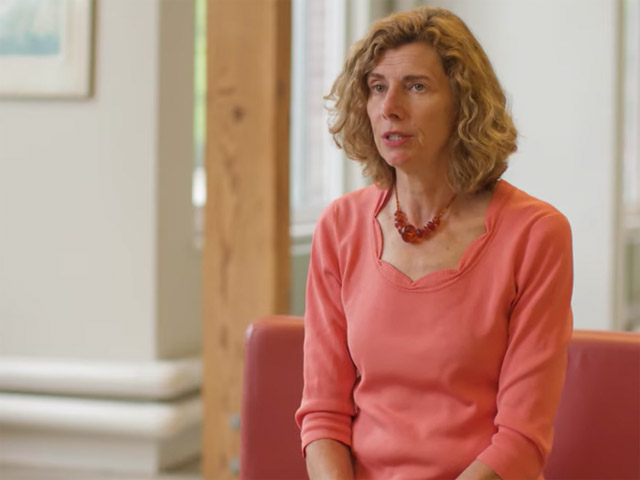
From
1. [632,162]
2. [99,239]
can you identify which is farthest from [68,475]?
[632,162]

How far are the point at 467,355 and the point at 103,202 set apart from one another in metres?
1.76

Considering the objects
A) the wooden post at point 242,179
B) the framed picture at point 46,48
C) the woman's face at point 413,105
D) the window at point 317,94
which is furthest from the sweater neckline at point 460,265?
the window at point 317,94

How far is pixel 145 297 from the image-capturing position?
112 inches

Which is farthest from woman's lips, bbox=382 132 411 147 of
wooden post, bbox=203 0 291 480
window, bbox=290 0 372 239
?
window, bbox=290 0 372 239

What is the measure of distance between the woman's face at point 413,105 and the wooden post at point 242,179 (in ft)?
3.83

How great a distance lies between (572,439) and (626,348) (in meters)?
0.17

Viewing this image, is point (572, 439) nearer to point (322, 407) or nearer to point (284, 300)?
point (322, 407)

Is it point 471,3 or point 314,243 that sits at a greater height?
point 471,3

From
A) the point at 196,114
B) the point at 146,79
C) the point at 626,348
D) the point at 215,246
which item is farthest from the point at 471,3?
the point at 626,348

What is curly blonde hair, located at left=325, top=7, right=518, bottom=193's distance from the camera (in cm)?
135

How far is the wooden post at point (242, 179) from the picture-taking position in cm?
251

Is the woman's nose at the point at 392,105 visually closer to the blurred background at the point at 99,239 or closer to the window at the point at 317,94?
the blurred background at the point at 99,239

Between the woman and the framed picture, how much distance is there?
62.8 inches

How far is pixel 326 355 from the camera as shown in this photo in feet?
4.77
